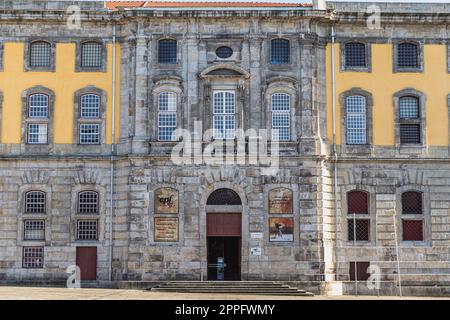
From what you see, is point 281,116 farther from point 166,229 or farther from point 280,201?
point 166,229

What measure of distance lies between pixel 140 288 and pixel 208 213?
15.8ft

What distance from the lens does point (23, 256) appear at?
41.0 m

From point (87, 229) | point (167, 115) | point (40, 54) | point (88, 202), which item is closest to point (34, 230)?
point (87, 229)

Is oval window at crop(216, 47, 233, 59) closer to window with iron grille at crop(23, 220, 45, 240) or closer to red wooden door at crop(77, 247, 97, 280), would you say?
red wooden door at crop(77, 247, 97, 280)

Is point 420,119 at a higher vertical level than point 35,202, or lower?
higher

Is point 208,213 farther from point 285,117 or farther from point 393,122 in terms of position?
point 393,122

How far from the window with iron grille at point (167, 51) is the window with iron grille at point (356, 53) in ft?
28.5

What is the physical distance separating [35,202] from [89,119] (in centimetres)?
488

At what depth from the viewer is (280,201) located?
4025 centimetres

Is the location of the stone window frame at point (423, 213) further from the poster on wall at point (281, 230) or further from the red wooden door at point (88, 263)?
the red wooden door at point (88, 263)

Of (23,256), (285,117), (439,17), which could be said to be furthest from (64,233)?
(439,17)

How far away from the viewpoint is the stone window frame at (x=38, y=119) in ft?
136

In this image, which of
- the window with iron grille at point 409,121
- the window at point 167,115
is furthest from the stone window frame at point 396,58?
the window at point 167,115

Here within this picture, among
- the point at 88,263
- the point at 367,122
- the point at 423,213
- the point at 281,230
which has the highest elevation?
the point at 367,122
